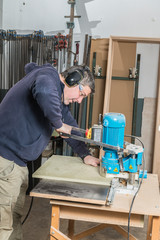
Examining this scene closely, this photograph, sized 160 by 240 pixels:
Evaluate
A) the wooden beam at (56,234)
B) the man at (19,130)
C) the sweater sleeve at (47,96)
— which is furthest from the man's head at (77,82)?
the wooden beam at (56,234)

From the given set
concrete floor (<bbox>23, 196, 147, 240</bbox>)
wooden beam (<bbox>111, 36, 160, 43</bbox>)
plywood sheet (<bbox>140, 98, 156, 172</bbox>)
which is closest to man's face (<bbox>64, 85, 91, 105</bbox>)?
concrete floor (<bbox>23, 196, 147, 240</bbox>)

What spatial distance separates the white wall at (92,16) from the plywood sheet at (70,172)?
2.74 metres

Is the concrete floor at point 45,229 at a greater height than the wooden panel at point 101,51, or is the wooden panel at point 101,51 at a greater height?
the wooden panel at point 101,51

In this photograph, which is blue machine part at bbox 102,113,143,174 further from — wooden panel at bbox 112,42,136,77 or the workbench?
wooden panel at bbox 112,42,136,77

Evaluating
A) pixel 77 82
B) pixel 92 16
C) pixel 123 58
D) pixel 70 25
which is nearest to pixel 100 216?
pixel 77 82

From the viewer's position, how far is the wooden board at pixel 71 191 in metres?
1.29

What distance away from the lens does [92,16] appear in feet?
13.6

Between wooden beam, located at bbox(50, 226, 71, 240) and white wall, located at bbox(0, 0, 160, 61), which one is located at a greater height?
white wall, located at bbox(0, 0, 160, 61)

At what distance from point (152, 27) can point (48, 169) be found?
3.17 metres

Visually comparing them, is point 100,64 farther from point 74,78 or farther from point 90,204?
point 90,204

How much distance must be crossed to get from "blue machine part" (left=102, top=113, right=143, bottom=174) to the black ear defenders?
267 millimetres

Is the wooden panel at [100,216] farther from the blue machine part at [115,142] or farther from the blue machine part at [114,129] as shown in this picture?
the blue machine part at [114,129]

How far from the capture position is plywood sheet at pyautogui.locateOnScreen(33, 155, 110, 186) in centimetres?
150

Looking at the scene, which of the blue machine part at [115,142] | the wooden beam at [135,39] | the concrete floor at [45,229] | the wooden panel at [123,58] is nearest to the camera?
the blue machine part at [115,142]
